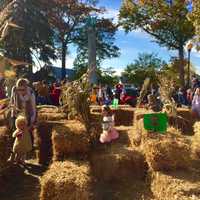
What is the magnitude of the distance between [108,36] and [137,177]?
40.9 meters

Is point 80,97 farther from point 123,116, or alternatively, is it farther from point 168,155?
point 123,116

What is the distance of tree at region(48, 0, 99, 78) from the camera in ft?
145

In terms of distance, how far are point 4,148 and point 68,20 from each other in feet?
127

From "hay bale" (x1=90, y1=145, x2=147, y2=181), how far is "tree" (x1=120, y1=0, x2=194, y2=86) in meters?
28.7

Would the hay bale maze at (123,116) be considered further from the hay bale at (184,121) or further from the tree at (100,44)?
the tree at (100,44)

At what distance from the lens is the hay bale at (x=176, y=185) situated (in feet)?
21.5

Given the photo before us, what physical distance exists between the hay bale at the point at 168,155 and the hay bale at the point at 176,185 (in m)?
0.15

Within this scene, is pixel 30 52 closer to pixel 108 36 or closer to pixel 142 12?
pixel 142 12

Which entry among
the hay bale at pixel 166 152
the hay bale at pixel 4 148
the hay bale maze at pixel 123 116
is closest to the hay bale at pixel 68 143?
the hay bale at pixel 4 148

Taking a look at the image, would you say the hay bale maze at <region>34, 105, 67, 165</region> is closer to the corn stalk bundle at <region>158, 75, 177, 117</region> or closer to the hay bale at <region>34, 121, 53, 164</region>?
the hay bale at <region>34, 121, 53, 164</region>

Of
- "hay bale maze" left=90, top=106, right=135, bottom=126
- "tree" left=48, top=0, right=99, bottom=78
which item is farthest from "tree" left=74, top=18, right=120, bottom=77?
"hay bale maze" left=90, top=106, right=135, bottom=126

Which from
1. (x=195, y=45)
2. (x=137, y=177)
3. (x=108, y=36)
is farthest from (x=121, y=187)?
(x=108, y=36)

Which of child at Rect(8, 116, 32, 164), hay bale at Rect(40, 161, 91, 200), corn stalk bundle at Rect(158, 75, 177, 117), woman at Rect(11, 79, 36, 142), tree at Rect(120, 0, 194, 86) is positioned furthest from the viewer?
tree at Rect(120, 0, 194, 86)

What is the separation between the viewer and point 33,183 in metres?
8.77
